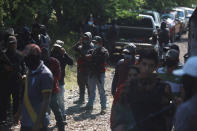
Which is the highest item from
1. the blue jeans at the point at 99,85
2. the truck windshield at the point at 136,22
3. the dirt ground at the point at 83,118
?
the truck windshield at the point at 136,22

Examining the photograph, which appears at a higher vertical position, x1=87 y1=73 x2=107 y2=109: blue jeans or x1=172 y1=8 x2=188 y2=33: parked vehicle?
x1=172 y1=8 x2=188 y2=33: parked vehicle

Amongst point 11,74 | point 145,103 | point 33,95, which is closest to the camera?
point 145,103

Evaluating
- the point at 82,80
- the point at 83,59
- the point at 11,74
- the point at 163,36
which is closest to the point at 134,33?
the point at 163,36

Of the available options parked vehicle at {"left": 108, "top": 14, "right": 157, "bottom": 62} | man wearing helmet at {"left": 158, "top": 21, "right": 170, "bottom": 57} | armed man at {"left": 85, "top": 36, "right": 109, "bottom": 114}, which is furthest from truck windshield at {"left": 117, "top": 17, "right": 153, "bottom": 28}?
armed man at {"left": 85, "top": 36, "right": 109, "bottom": 114}

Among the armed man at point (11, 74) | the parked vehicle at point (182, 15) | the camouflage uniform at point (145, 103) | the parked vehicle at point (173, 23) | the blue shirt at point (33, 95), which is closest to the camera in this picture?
the camouflage uniform at point (145, 103)

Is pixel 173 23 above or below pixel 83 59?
above

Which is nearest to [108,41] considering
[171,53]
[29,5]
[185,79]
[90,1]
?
[90,1]

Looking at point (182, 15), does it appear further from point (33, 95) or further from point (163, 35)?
point (33, 95)

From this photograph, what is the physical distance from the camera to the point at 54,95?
7.52 m

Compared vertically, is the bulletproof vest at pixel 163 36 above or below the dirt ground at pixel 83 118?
above

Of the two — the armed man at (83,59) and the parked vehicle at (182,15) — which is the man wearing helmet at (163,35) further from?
the parked vehicle at (182,15)

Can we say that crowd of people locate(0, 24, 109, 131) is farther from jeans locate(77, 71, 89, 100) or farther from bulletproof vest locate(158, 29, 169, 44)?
bulletproof vest locate(158, 29, 169, 44)

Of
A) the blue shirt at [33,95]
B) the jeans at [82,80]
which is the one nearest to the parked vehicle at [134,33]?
the jeans at [82,80]

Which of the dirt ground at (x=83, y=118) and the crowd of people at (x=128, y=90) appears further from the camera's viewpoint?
the dirt ground at (x=83, y=118)
